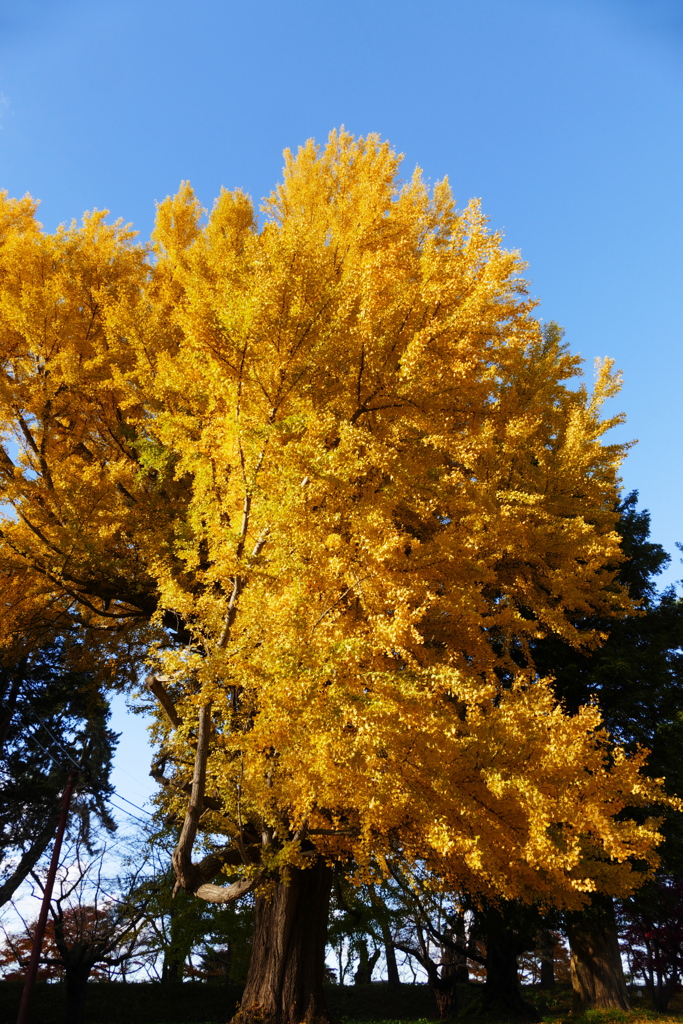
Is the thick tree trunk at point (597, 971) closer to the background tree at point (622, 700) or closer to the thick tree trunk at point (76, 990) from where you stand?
the background tree at point (622, 700)

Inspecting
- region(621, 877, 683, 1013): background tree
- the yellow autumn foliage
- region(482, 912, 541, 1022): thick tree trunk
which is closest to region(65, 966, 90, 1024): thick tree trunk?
the yellow autumn foliage

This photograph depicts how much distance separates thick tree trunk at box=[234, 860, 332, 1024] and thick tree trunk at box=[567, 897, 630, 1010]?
5.03 m

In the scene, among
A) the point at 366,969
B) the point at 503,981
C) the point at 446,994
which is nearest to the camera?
the point at 503,981

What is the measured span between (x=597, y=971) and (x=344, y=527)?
1049 centimetres

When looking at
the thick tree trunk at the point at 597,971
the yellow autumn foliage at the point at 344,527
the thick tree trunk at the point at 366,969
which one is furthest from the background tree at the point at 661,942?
the yellow autumn foliage at the point at 344,527

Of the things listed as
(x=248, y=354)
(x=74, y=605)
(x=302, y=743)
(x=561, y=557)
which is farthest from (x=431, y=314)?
(x=74, y=605)

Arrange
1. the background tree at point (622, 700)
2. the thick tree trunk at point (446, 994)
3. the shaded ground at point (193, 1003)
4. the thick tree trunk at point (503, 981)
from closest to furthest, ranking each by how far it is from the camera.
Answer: the background tree at point (622, 700)
the thick tree trunk at point (503, 981)
the thick tree trunk at point (446, 994)
the shaded ground at point (193, 1003)

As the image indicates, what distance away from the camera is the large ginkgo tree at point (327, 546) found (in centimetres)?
477

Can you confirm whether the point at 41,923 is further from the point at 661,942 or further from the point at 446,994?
the point at 661,942

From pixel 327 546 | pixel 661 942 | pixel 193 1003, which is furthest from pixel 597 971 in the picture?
pixel 327 546

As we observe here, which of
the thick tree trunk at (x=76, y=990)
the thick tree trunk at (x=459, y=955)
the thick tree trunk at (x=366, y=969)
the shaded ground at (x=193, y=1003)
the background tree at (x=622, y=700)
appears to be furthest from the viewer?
the thick tree trunk at (x=366, y=969)

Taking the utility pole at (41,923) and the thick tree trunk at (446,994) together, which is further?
the thick tree trunk at (446,994)

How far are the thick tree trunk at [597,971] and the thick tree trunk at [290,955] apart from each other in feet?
16.5

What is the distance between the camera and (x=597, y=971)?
35.4 feet
